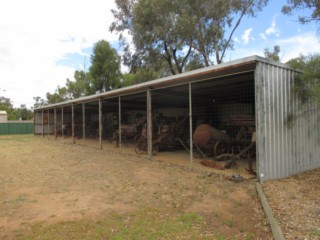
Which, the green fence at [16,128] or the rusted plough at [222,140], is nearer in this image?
the rusted plough at [222,140]

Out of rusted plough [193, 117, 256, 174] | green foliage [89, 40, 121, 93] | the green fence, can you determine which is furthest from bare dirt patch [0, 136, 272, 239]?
the green fence

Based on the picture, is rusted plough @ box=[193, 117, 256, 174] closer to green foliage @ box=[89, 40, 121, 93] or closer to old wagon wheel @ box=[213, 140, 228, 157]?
old wagon wheel @ box=[213, 140, 228, 157]

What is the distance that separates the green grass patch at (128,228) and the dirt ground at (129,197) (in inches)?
4.4

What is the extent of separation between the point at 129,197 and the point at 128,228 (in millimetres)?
1413

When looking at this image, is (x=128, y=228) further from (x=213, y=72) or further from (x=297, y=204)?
(x=213, y=72)

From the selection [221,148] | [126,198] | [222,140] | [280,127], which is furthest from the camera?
[221,148]

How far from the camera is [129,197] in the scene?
497 cm

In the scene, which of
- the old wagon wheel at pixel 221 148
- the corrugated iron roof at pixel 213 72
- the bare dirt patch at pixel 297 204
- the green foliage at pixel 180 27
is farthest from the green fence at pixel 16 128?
the bare dirt patch at pixel 297 204

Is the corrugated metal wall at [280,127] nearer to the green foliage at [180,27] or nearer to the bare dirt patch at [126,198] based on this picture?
the bare dirt patch at [126,198]

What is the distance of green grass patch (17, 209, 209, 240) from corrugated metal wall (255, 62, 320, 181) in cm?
258

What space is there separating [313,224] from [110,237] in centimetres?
258

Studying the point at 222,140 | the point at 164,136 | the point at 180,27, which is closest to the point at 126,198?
the point at 222,140

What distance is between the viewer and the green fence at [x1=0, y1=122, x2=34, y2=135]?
90.1 feet

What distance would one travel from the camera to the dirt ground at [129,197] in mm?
3705
